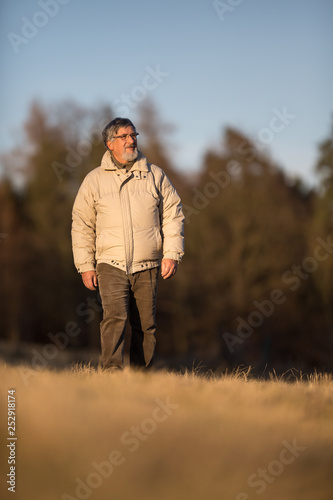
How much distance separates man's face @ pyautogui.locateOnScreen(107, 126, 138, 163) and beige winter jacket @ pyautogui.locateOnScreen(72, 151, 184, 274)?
10 centimetres

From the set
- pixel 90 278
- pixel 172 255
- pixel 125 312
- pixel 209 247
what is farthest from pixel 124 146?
pixel 209 247

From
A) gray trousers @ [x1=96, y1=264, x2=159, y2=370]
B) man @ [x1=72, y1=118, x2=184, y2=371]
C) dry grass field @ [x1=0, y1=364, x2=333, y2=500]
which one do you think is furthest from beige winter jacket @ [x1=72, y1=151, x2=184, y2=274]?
dry grass field @ [x1=0, y1=364, x2=333, y2=500]

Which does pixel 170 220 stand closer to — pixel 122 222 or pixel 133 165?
pixel 122 222

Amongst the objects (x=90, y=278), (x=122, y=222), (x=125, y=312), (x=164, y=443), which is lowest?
(x=164, y=443)

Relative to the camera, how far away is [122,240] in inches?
217

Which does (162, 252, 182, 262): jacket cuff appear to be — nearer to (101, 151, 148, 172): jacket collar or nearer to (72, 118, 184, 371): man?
(72, 118, 184, 371): man

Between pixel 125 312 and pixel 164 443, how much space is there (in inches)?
90.3

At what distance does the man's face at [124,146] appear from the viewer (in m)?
5.52

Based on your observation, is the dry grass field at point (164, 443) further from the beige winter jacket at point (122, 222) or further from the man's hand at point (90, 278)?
the beige winter jacket at point (122, 222)

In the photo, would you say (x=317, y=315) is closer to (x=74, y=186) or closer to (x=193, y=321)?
(x=193, y=321)

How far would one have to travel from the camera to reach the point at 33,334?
103ft

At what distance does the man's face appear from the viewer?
5516mm

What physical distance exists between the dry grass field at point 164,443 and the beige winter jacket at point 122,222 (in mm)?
1433

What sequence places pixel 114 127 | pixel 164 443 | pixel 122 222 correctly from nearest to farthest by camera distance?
pixel 164 443 < pixel 122 222 < pixel 114 127
